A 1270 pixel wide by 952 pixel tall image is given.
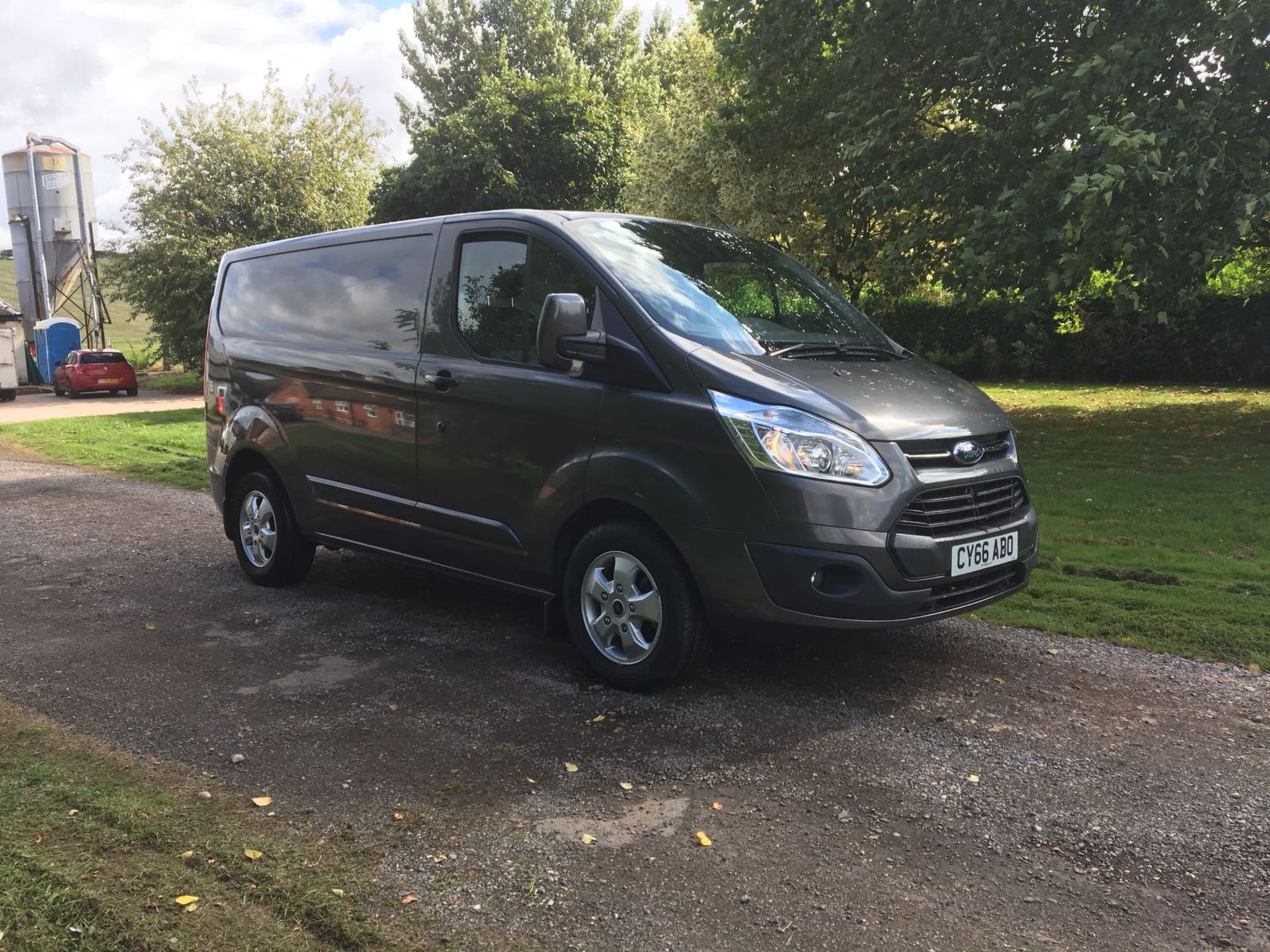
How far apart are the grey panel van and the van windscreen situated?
0.02m

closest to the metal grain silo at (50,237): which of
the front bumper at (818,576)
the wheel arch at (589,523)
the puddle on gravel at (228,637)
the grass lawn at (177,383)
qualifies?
the grass lawn at (177,383)

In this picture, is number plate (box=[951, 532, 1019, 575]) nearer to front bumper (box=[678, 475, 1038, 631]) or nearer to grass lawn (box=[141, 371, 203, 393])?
front bumper (box=[678, 475, 1038, 631])

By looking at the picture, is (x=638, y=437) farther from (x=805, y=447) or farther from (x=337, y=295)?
(x=337, y=295)

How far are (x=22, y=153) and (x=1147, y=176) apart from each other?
43.2 m

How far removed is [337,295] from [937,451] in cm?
352

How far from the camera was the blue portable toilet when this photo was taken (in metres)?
36.5

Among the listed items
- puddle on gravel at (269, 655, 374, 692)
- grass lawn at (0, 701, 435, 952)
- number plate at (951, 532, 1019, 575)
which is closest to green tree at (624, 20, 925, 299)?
number plate at (951, 532, 1019, 575)

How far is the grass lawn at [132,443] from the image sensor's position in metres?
12.4

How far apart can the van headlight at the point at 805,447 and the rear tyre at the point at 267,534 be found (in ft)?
11.2

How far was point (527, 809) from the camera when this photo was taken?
133 inches

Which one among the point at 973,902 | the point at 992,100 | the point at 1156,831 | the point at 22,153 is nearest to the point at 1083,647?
the point at 1156,831

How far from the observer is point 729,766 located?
3705mm

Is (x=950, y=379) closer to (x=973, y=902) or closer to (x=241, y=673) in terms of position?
(x=973, y=902)

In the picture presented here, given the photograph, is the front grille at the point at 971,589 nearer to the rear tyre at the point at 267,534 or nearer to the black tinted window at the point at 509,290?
the black tinted window at the point at 509,290
